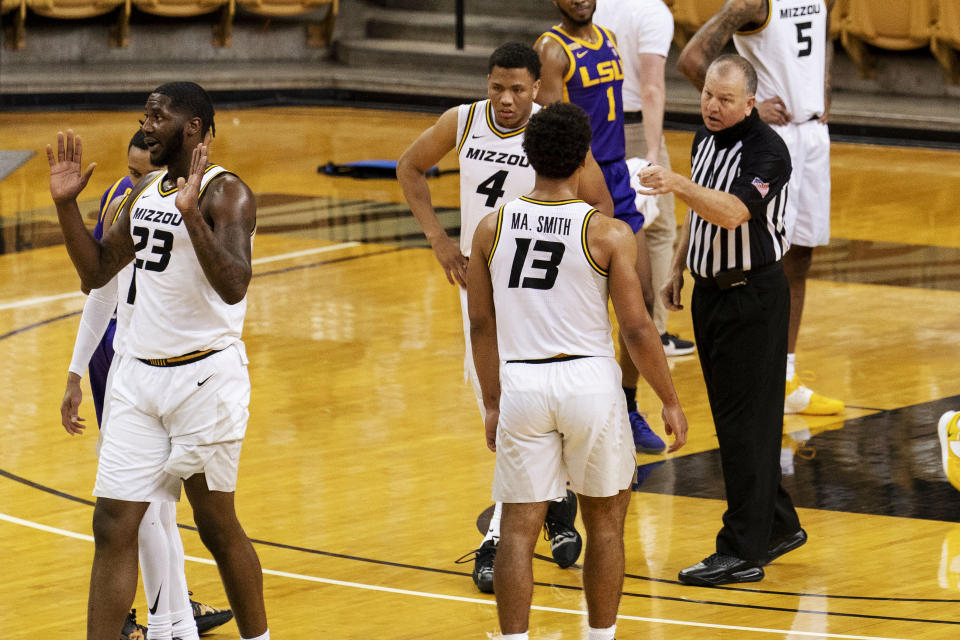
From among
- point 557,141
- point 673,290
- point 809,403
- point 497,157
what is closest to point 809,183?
point 809,403

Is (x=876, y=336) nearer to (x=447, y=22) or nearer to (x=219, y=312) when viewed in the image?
(x=219, y=312)

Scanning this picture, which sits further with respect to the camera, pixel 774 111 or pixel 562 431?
pixel 774 111

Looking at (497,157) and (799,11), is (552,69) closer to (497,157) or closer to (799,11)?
(799,11)

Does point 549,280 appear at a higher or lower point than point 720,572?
higher

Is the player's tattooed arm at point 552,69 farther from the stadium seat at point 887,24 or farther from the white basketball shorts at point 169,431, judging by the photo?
the stadium seat at point 887,24

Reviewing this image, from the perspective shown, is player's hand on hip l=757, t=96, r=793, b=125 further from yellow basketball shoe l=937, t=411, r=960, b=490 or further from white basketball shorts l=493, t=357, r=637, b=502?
white basketball shorts l=493, t=357, r=637, b=502

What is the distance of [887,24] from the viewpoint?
1819 cm

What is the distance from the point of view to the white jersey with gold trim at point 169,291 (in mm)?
4711

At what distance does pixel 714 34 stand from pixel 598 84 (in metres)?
0.55

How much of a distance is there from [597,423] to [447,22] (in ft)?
58.2

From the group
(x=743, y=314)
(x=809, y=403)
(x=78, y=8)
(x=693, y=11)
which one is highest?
(x=743, y=314)

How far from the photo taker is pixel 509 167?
19.4 ft

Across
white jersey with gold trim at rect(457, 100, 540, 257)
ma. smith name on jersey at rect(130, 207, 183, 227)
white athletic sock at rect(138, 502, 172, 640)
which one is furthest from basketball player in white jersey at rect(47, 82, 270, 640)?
white jersey with gold trim at rect(457, 100, 540, 257)

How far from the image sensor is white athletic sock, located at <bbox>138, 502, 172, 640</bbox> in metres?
5.04
